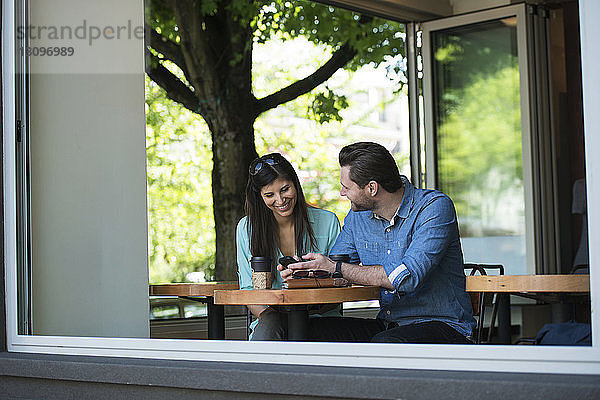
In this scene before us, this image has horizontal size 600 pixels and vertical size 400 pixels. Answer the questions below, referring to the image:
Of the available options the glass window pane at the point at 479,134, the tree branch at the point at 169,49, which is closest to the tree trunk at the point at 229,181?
the tree branch at the point at 169,49

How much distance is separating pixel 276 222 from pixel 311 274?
881 millimetres

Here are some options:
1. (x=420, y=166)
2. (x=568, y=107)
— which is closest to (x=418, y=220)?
(x=420, y=166)

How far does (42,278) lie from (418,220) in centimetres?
178

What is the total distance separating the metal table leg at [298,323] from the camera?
12.6 ft

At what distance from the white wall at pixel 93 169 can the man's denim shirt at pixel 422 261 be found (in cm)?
120

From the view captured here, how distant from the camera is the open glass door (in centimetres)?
784

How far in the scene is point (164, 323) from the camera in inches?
275

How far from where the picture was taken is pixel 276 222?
464cm

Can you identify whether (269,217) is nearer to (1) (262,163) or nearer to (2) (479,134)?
(1) (262,163)

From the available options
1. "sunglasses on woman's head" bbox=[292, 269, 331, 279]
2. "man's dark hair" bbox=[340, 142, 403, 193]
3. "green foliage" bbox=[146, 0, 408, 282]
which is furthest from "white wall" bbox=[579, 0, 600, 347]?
"green foliage" bbox=[146, 0, 408, 282]

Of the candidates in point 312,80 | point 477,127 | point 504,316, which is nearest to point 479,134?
point 477,127

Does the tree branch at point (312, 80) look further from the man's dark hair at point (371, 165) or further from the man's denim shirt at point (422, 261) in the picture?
the man's denim shirt at point (422, 261)

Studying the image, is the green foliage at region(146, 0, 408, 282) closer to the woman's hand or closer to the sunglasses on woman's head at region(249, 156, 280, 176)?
the sunglasses on woman's head at region(249, 156, 280, 176)

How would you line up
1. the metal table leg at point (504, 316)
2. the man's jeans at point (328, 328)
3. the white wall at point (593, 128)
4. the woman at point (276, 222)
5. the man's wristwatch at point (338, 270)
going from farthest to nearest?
the metal table leg at point (504, 316) → the woman at point (276, 222) → the man's jeans at point (328, 328) → the man's wristwatch at point (338, 270) → the white wall at point (593, 128)
